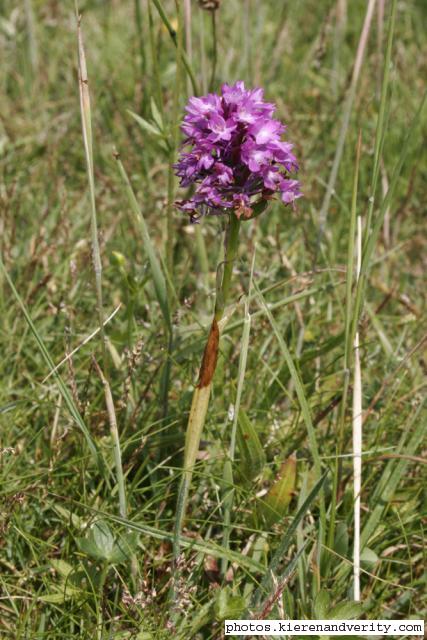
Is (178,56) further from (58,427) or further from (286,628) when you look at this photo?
(286,628)

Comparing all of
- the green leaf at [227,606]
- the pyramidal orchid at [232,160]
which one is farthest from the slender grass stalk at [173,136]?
the green leaf at [227,606]

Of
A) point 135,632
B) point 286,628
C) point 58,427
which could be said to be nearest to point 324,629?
point 286,628

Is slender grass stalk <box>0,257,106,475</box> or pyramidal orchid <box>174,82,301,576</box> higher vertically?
pyramidal orchid <box>174,82,301,576</box>

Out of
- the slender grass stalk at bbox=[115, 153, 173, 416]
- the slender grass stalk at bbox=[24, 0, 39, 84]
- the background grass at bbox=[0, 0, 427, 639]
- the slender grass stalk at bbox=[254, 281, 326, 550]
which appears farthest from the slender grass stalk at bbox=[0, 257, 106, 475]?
the slender grass stalk at bbox=[24, 0, 39, 84]

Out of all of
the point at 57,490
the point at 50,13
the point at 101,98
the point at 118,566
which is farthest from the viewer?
the point at 50,13

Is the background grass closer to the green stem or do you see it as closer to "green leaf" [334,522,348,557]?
"green leaf" [334,522,348,557]
